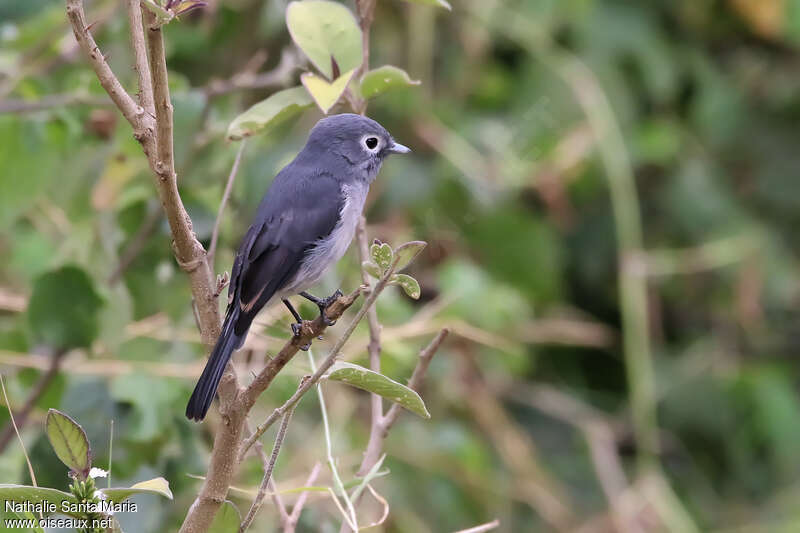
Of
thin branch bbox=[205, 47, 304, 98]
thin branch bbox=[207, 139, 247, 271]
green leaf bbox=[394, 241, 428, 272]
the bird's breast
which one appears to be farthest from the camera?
thin branch bbox=[205, 47, 304, 98]

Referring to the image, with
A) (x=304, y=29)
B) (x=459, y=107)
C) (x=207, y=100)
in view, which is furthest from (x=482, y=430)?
(x=304, y=29)

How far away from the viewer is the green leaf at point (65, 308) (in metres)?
2.20

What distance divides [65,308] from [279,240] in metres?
0.55

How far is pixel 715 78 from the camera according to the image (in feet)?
14.0

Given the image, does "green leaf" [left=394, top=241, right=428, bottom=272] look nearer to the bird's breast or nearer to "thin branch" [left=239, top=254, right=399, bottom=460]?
"thin branch" [left=239, top=254, right=399, bottom=460]

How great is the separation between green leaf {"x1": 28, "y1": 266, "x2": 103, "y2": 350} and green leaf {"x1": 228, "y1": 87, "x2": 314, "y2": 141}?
671 millimetres

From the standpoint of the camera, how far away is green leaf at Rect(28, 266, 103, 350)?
2.20m

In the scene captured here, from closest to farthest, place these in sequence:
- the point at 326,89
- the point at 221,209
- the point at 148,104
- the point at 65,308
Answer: the point at 148,104
the point at 326,89
the point at 221,209
the point at 65,308

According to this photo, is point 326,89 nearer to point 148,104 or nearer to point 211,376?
point 148,104

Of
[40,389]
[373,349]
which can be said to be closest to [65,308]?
[40,389]

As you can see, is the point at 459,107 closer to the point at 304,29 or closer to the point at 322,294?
the point at 322,294

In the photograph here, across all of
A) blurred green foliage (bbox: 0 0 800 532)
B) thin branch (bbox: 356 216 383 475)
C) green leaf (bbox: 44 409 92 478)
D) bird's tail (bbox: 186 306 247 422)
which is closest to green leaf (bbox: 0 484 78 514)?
green leaf (bbox: 44 409 92 478)

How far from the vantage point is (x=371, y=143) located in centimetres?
229

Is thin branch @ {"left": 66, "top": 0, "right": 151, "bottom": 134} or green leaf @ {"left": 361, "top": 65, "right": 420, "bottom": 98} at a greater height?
thin branch @ {"left": 66, "top": 0, "right": 151, "bottom": 134}
